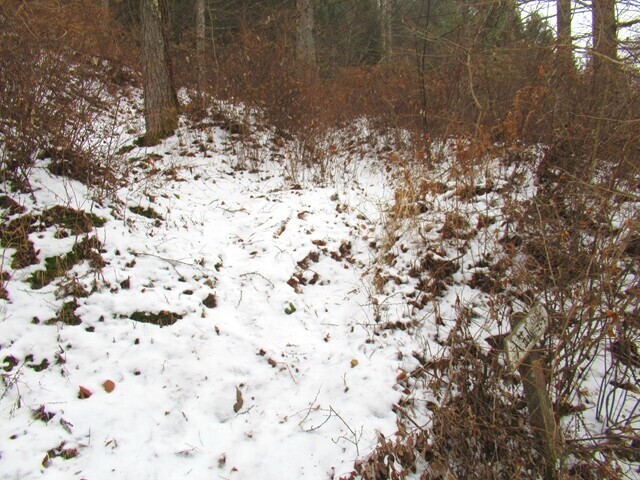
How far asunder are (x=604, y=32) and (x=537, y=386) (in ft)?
9.48

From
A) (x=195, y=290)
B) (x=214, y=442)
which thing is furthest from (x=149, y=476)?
(x=195, y=290)

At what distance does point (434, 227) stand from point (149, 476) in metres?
3.25

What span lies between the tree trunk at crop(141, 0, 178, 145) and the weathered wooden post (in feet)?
18.2

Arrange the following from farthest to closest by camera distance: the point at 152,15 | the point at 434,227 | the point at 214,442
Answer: the point at 152,15 < the point at 434,227 < the point at 214,442

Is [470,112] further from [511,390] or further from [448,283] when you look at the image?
[511,390]

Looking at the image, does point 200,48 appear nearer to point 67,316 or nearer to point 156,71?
point 156,71

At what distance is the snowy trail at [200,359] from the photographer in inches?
81.8

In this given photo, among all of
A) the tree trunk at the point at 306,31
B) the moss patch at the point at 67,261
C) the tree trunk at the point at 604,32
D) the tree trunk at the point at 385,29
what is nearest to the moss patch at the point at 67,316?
the moss patch at the point at 67,261

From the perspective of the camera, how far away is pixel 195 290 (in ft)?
10.3

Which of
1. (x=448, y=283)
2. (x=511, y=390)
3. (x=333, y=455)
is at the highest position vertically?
(x=448, y=283)

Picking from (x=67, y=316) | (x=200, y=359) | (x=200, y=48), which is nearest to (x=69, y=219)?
(x=67, y=316)

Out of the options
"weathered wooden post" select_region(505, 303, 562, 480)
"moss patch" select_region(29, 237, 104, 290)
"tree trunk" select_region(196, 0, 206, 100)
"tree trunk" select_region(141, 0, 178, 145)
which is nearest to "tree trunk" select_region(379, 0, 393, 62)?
"tree trunk" select_region(196, 0, 206, 100)

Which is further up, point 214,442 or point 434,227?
point 434,227

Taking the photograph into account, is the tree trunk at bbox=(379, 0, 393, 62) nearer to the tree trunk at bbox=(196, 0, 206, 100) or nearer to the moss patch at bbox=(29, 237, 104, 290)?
the tree trunk at bbox=(196, 0, 206, 100)
